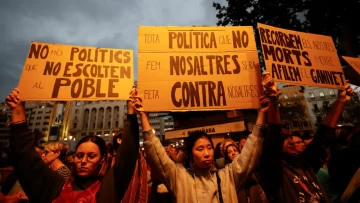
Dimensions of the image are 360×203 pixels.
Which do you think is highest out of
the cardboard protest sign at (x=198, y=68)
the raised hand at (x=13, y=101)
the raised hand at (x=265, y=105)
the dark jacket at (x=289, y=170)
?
the cardboard protest sign at (x=198, y=68)

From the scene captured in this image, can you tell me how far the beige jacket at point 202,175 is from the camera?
1948 millimetres

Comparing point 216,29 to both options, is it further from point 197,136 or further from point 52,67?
point 52,67

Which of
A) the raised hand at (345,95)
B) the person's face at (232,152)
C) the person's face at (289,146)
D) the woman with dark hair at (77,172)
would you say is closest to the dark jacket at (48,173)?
the woman with dark hair at (77,172)

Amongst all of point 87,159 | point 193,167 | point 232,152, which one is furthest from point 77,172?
point 232,152

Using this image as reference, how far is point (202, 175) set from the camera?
2.11 meters

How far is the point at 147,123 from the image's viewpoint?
2.18 m

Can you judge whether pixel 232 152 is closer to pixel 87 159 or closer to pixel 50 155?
pixel 87 159

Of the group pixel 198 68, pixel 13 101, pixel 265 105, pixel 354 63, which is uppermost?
pixel 354 63

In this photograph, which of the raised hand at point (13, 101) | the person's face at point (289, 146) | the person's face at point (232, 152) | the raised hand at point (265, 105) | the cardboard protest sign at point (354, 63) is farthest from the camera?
the person's face at point (232, 152)

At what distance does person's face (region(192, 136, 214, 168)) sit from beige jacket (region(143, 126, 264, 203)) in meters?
0.10

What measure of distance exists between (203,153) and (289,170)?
1.09 meters

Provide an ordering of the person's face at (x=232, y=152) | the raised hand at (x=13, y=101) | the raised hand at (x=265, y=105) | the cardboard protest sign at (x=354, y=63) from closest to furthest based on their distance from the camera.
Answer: the raised hand at (x=13, y=101), the raised hand at (x=265, y=105), the cardboard protest sign at (x=354, y=63), the person's face at (x=232, y=152)

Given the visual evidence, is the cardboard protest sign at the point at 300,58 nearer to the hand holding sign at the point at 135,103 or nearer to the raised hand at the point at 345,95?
the raised hand at the point at 345,95

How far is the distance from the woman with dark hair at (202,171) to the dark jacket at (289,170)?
258mm
